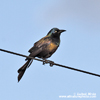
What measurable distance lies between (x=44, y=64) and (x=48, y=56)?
2.12ft

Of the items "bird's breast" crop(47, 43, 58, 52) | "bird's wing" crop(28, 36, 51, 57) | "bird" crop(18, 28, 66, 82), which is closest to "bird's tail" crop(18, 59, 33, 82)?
"bird" crop(18, 28, 66, 82)

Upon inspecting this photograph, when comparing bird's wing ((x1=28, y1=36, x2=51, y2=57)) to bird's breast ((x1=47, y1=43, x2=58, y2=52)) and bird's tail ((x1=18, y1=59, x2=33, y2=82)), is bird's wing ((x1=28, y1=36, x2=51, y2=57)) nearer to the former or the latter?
bird's breast ((x1=47, y1=43, x2=58, y2=52))

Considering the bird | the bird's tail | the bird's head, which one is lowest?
the bird's tail

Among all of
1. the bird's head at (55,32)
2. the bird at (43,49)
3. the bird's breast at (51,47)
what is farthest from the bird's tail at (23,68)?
the bird's head at (55,32)

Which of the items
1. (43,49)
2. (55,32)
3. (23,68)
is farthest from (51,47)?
(23,68)

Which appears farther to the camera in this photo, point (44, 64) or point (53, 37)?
point (53, 37)

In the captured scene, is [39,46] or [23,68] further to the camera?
[39,46]

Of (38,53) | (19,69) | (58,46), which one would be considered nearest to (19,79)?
(19,69)

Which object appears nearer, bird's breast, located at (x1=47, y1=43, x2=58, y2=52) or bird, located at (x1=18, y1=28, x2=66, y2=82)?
bird, located at (x1=18, y1=28, x2=66, y2=82)

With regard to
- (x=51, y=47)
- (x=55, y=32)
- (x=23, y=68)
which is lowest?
(x=23, y=68)

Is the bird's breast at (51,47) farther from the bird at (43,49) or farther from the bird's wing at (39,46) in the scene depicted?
the bird's wing at (39,46)

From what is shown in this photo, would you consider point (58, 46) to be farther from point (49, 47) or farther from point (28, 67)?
point (28, 67)

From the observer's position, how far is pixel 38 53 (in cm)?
1219

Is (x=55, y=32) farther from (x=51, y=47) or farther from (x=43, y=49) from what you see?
(x=43, y=49)
